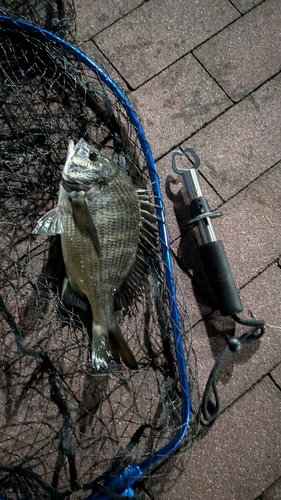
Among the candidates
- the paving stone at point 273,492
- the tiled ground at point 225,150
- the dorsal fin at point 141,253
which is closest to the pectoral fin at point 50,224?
the dorsal fin at point 141,253

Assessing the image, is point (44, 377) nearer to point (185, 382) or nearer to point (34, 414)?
point (34, 414)

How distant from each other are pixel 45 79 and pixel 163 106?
0.94 m

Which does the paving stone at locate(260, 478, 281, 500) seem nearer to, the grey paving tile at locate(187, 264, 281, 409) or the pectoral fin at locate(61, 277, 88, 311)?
the grey paving tile at locate(187, 264, 281, 409)

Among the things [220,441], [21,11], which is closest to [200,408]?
[220,441]

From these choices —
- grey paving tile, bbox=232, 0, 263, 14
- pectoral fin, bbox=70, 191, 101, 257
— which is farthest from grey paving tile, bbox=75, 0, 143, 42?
pectoral fin, bbox=70, 191, 101, 257

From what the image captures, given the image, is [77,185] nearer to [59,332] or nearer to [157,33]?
[59,332]

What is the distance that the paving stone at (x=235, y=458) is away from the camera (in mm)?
3395

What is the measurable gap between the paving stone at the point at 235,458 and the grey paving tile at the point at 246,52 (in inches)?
97.1

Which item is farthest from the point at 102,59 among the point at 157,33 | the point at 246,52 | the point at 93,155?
the point at 246,52

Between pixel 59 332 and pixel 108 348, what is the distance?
445 millimetres

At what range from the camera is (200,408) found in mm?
3455

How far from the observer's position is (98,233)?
3133mm

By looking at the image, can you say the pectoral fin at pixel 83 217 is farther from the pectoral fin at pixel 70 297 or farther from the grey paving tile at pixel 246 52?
the grey paving tile at pixel 246 52

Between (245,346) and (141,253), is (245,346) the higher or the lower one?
the lower one
